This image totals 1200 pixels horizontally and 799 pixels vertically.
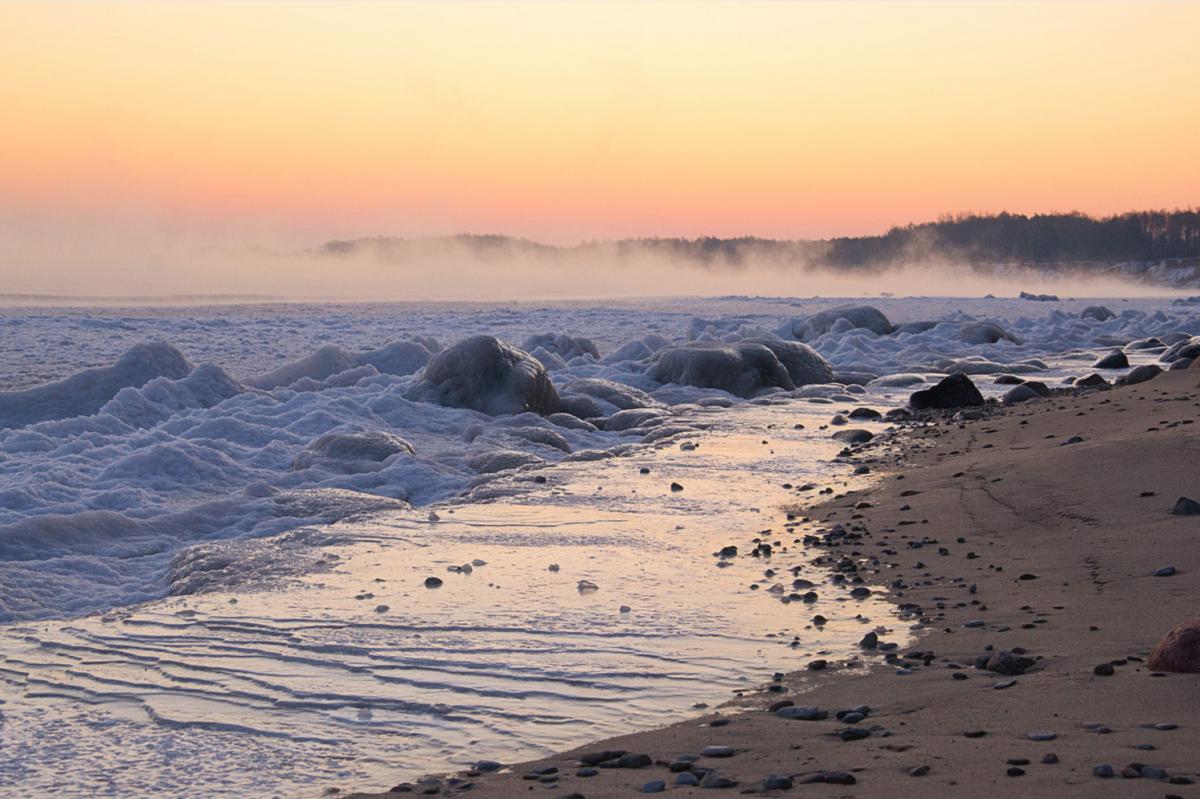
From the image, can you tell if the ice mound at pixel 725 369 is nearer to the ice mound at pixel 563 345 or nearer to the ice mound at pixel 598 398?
the ice mound at pixel 598 398

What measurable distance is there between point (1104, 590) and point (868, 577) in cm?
129

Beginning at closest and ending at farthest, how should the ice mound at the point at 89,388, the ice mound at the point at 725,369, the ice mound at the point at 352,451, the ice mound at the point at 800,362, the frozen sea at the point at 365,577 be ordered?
the frozen sea at the point at 365,577 < the ice mound at the point at 352,451 < the ice mound at the point at 89,388 < the ice mound at the point at 725,369 < the ice mound at the point at 800,362

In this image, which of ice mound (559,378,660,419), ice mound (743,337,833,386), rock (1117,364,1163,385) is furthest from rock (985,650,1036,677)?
ice mound (743,337,833,386)

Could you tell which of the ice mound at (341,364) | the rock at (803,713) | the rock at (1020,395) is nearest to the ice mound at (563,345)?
the ice mound at (341,364)

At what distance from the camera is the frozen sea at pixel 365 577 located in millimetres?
4270

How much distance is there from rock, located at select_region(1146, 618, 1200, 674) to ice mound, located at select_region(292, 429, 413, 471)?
7.12m

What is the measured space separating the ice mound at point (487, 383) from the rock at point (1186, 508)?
321 inches

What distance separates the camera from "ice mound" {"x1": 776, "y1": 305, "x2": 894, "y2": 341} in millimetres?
28625

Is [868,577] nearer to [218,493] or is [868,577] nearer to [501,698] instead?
[501,698]

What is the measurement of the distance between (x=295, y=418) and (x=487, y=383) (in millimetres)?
2532

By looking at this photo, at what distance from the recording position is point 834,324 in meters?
28.5

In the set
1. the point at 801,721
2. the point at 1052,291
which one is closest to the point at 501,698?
the point at 801,721

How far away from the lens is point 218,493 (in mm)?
9258

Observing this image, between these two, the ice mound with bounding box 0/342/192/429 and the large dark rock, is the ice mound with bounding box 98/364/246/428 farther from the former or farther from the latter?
the large dark rock
